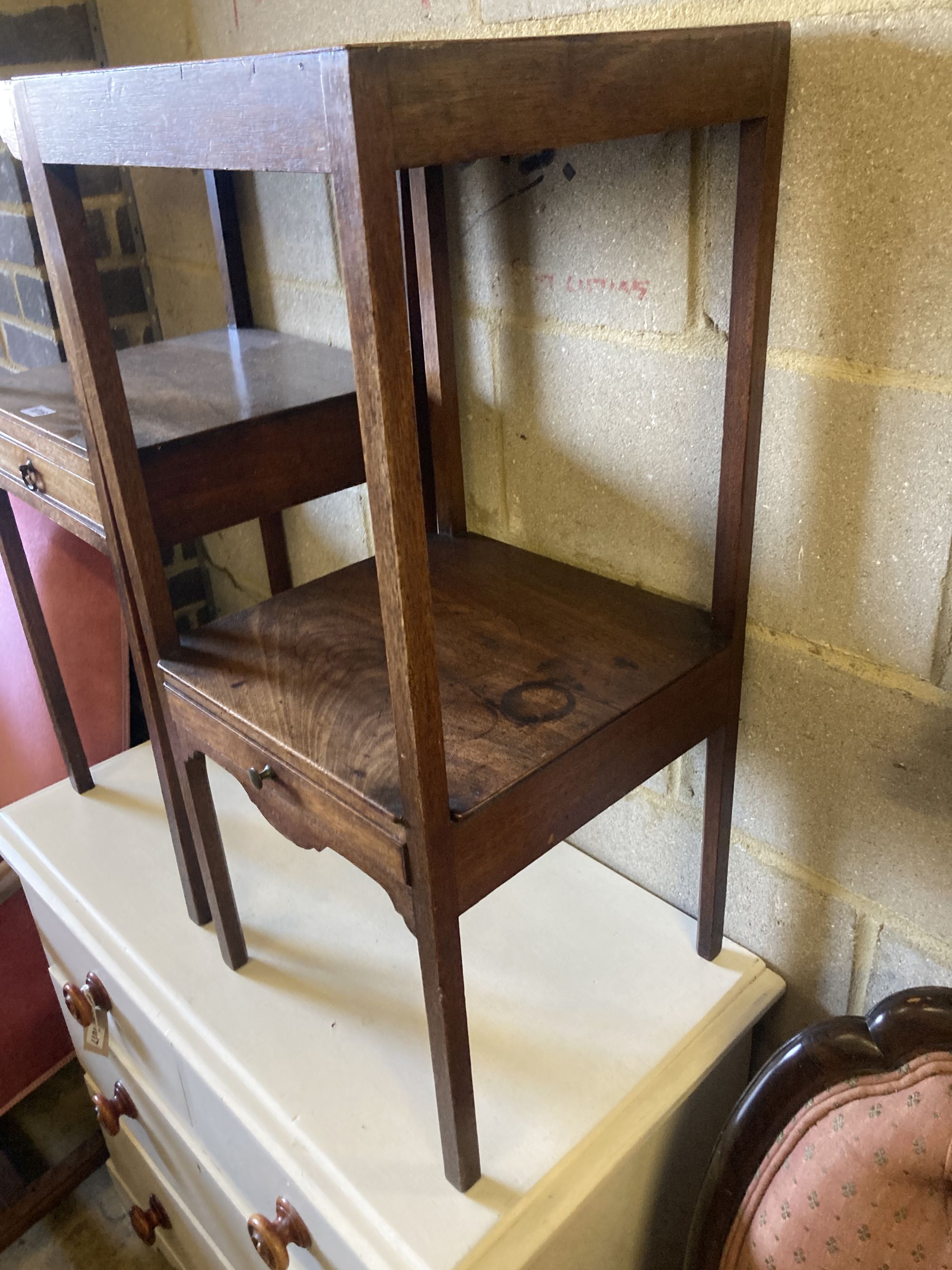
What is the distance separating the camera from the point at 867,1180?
28.8 inches

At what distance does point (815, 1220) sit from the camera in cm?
75

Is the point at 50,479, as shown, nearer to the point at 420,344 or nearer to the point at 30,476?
the point at 30,476

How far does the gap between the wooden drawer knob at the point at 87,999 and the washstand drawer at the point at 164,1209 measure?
0.82ft

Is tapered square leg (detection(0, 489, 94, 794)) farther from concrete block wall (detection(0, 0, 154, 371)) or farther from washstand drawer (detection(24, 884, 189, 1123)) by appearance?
concrete block wall (detection(0, 0, 154, 371))

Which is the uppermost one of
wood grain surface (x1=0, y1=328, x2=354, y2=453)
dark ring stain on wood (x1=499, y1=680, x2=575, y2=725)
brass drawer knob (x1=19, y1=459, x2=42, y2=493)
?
wood grain surface (x1=0, y1=328, x2=354, y2=453)

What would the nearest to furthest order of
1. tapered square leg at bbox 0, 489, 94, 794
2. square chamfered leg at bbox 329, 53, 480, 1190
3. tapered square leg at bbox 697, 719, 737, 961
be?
square chamfered leg at bbox 329, 53, 480, 1190, tapered square leg at bbox 697, 719, 737, 961, tapered square leg at bbox 0, 489, 94, 794

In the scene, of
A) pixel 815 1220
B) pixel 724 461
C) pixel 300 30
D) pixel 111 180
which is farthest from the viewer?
pixel 111 180

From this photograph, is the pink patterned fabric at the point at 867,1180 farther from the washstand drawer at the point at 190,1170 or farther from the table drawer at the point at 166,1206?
the table drawer at the point at 166,1206

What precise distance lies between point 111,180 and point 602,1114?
148 cm

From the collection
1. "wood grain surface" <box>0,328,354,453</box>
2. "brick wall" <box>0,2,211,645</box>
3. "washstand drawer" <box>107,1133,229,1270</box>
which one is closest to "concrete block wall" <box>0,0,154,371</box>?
"brick wall" <box>0,2,211,645</box>

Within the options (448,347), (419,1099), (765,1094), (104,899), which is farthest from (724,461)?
(104,899)

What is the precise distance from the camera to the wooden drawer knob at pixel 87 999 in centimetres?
117

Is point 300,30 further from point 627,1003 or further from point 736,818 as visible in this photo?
point 627,1003

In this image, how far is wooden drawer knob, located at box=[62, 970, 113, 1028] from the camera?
1.17 metres
